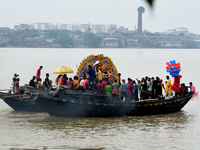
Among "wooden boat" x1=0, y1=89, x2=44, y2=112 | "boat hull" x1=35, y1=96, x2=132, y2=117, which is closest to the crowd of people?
"boat hull" x1=35, y1=96, x2=132, y2=117

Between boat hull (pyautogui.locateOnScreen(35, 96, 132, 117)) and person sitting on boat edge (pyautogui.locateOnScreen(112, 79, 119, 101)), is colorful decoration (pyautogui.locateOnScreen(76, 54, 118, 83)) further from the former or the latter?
boat hull (pyautogui.locateOnScreen(35, 96, 132, 117))

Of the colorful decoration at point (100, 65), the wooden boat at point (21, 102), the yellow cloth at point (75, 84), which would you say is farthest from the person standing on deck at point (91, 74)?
the wooden boat at point (21, 102)

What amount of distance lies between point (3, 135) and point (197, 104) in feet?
54.9

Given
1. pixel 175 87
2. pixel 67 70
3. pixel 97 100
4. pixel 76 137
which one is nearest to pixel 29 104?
pixel 67 70

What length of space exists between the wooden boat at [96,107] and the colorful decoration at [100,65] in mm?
2671

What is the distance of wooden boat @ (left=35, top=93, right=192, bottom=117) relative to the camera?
21125 mm

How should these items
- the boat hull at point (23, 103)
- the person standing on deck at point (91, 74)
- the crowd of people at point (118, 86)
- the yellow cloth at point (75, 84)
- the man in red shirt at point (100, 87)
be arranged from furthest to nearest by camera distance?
1. the boat hull at point (23, 103)
2. the person standing on deck at point (91, 74)
3. the yellow cloth at point (75, 84)
4. the man in red shirt at point (100, 87)
5. the crowd of people at point (118, 86)

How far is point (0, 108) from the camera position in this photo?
2702 cm

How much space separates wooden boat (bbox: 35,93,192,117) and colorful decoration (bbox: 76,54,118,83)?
267 cm

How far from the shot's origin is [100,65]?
23891 mm

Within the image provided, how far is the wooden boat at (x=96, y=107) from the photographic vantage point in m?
21.1

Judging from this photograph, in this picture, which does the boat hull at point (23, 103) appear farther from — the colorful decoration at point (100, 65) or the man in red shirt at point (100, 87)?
the man in red shirt at point (100, 87)

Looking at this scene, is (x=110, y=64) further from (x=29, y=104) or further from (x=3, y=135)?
(x=3, y=135)

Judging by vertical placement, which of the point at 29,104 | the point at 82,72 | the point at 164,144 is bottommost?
the point at 164,144
